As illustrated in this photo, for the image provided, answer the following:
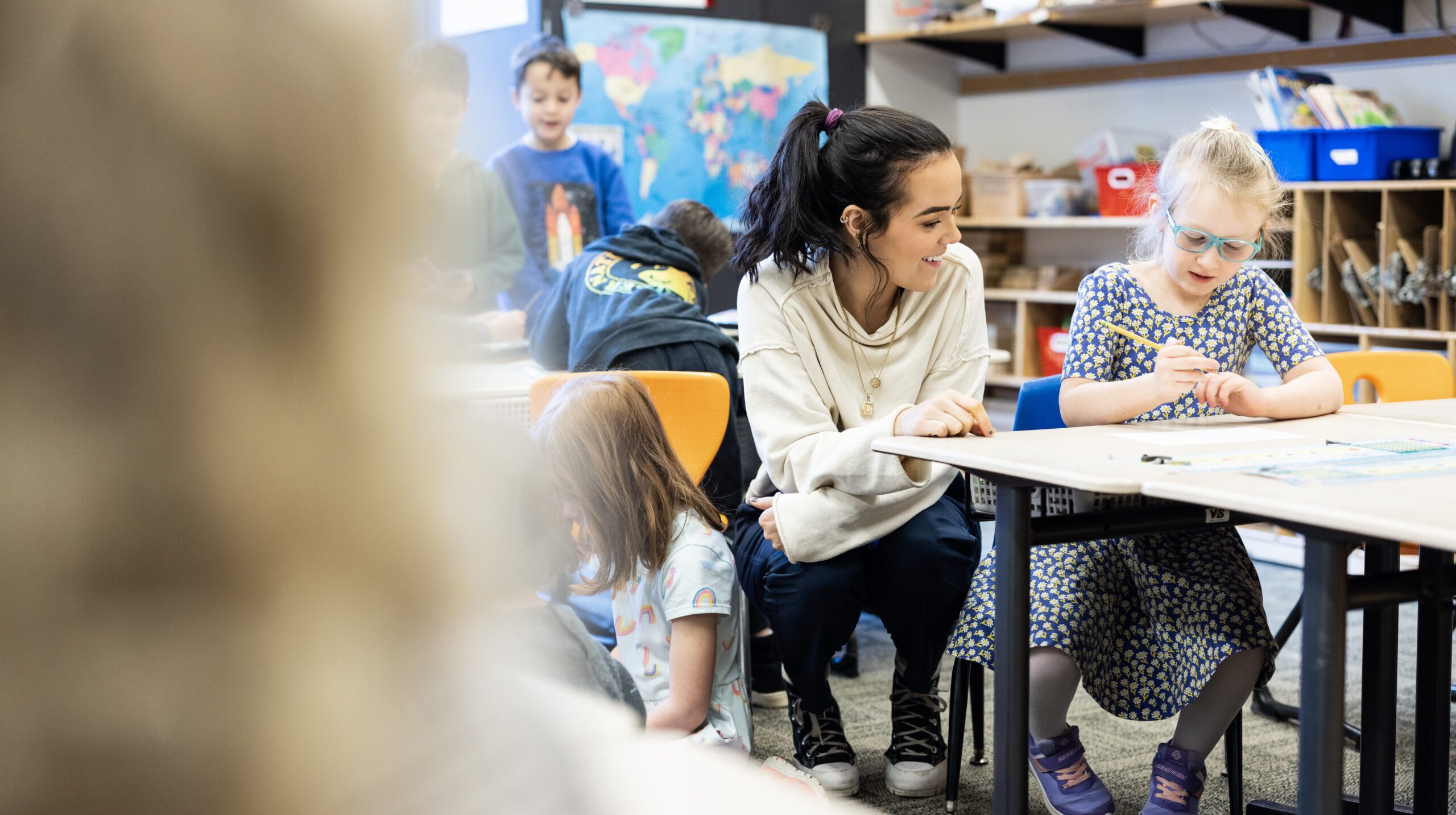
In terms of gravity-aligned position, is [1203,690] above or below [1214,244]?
below

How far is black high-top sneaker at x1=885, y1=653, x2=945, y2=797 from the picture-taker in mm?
1783

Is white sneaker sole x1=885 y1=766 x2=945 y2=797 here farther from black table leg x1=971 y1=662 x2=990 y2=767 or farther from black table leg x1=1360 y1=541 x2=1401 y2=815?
black table leg x1=1360 y1=541 x2=1401 y2=815

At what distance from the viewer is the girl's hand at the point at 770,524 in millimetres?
1655

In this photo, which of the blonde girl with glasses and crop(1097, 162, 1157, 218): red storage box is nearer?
the blonde girl with glasses

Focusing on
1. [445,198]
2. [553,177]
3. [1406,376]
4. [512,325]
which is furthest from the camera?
[553,177]

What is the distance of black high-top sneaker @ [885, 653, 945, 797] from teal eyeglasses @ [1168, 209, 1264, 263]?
2.33ft

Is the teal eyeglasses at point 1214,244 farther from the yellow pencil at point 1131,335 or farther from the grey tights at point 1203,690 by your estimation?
the grey tights at point 1203,690

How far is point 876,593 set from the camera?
1.69m

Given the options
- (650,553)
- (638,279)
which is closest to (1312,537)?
(650,553)

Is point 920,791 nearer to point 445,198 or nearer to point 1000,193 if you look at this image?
point 445,198

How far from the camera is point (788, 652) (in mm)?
1695

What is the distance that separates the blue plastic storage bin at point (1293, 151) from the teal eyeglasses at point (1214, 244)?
1950 mm

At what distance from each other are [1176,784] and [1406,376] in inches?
42.3

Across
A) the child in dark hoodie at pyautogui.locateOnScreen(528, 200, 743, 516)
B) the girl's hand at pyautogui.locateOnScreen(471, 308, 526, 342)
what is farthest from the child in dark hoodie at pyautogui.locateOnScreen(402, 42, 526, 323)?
the girl's hand at pyautogui.locateOnScreen(471, 308, 526, 342)
